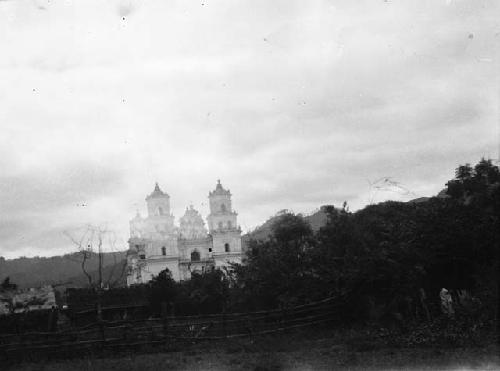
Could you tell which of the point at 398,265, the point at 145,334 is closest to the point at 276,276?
the point at 398,265

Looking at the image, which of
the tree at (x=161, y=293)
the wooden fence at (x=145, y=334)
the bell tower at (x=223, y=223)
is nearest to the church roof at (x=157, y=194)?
the bell tower at (x=223, y=223)

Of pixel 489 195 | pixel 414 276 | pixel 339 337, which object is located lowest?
pixel 339 337

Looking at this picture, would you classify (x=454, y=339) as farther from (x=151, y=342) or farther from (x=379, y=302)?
(x=151, y=342)

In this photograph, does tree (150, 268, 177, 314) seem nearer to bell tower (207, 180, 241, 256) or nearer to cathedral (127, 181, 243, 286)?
cathedral (127, 181, 243, 286)

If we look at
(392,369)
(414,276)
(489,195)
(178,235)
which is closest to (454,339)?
(392,369)

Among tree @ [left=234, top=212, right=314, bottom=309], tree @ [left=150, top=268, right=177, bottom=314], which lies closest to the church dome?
tree @ [left=150, top=268, right=177, bottom=314]

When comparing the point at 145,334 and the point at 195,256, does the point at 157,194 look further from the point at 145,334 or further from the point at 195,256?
the point at 145,334
